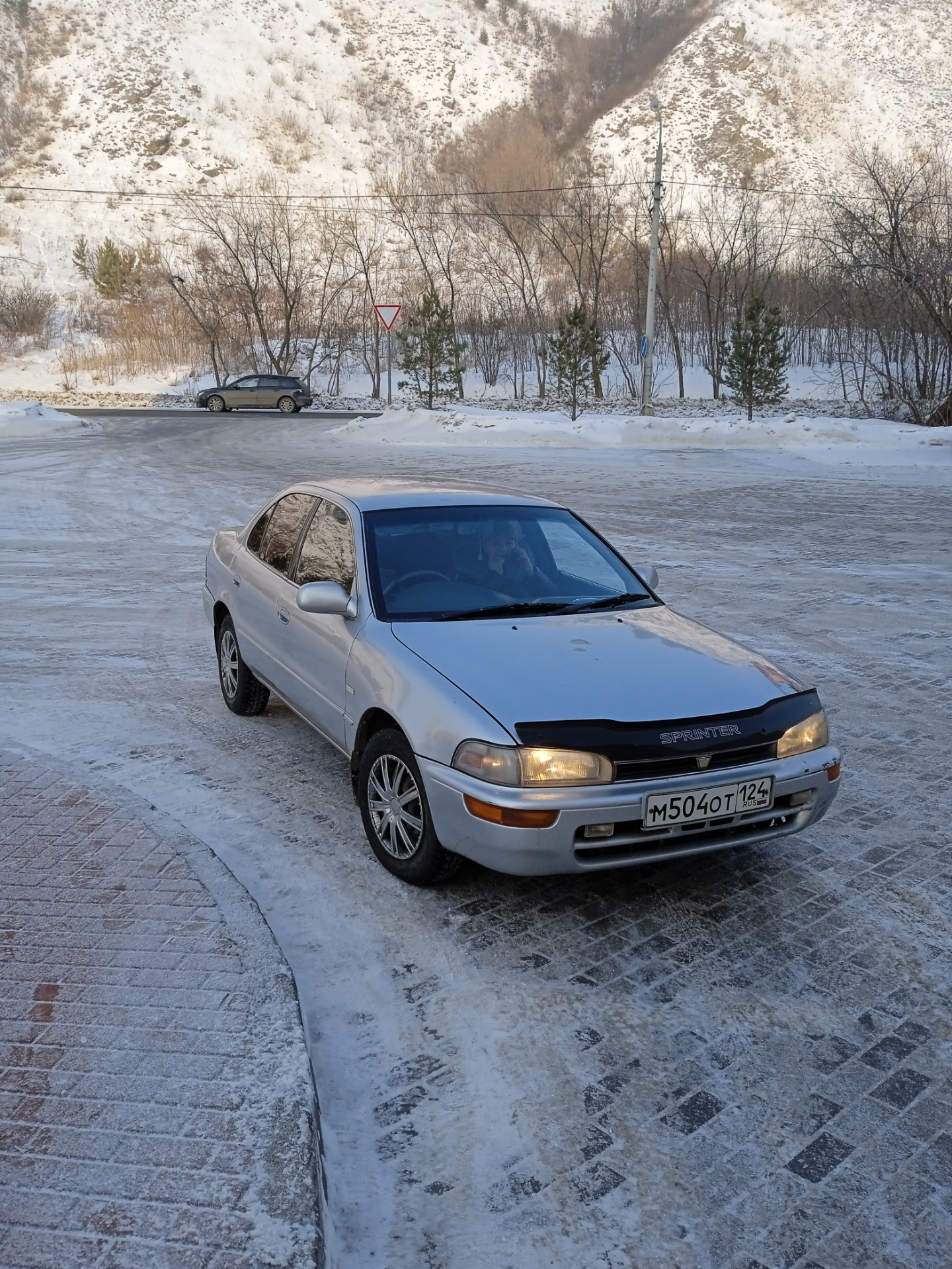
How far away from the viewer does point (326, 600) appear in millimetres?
4605

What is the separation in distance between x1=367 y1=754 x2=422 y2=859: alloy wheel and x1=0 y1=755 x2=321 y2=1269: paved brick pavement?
2.04 feet

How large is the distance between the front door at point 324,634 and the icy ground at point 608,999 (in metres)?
0.46

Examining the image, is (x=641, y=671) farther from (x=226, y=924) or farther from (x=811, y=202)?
(x=811, y=202)

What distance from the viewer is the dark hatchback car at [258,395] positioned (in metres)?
39.2

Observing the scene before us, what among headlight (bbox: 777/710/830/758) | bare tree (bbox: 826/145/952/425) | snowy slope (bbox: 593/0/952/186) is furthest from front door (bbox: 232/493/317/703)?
snowy slope (bbox: 593/0/952/186)

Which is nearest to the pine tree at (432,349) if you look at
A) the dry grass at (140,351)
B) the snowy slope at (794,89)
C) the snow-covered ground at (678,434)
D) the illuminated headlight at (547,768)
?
the snow-covered ground at (678,434)

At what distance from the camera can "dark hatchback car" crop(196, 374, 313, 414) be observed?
3919 centimetres

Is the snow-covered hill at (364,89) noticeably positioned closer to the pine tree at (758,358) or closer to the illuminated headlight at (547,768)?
the pine tree at (758,358)

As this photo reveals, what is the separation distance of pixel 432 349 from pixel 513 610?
3132 centimetres

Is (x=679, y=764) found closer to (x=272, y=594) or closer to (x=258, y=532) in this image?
(x=272, y=594)

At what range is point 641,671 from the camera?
13.4 feet

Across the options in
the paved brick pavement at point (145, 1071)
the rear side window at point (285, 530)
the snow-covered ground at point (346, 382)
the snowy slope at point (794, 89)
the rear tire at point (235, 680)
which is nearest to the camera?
the paved brick pavement at point (145, 1071)

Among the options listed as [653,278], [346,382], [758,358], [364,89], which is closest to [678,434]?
[653,278]

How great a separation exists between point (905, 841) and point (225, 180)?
96147 millimetres
